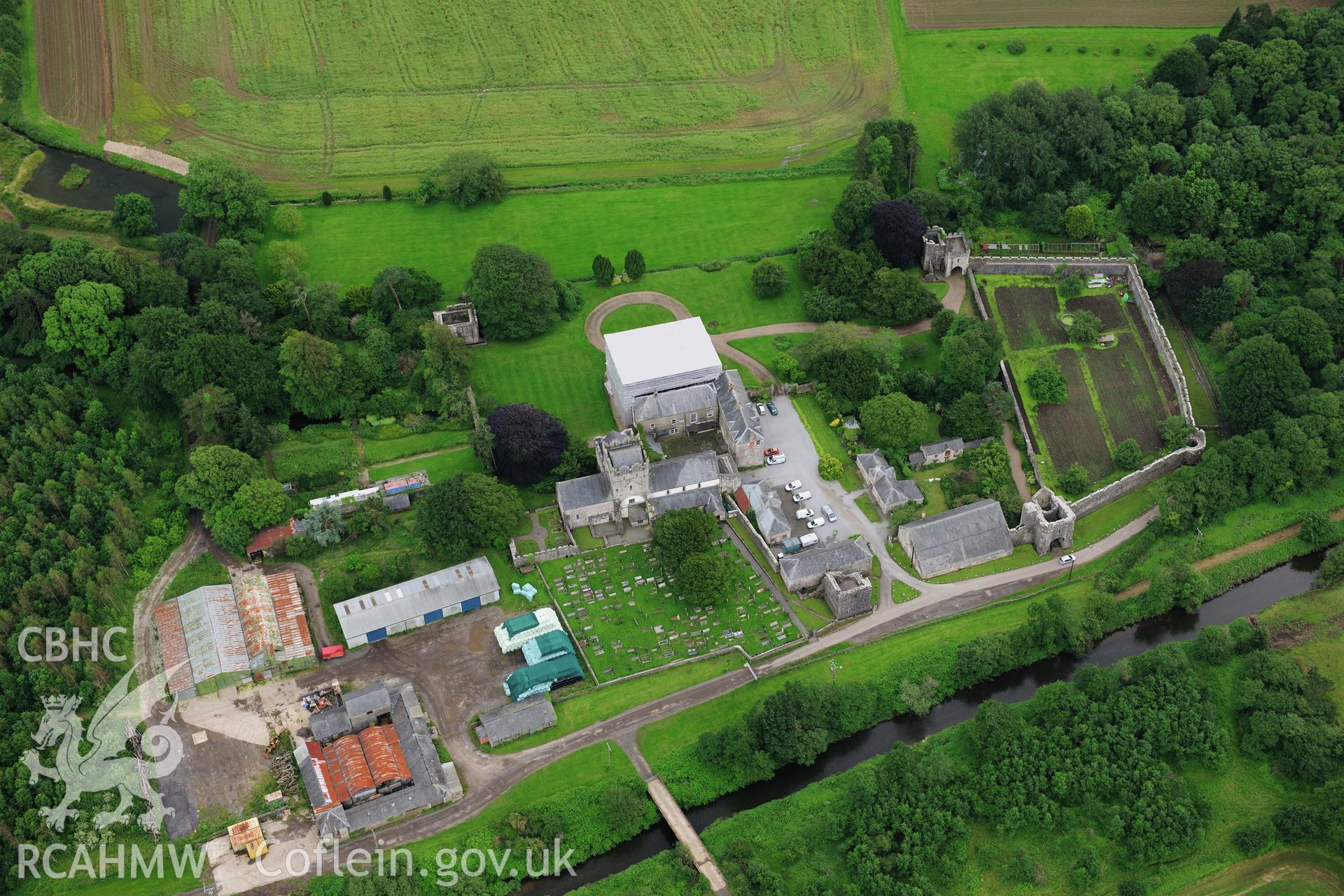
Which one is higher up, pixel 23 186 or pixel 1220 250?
pixel 23 186

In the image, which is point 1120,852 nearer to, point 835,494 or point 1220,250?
point 835,494

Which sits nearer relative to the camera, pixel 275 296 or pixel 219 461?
pixel 219 461

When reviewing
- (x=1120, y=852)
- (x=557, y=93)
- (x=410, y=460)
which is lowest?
(x=1120, y=852)

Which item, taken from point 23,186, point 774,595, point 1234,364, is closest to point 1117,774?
point 774,595

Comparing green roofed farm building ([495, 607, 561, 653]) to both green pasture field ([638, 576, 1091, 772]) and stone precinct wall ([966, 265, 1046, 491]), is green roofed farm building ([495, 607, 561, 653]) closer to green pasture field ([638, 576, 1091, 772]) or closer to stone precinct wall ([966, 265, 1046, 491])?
green pasture field ([638, 576, 1091, 772])

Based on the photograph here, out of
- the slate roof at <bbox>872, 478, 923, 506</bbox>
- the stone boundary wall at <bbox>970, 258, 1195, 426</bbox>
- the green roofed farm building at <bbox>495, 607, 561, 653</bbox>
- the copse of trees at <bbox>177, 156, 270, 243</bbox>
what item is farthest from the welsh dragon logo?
the stone boundary wall at <bbox>970, 258, 1195, 426</bbox>

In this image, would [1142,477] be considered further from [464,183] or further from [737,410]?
[464,183]
